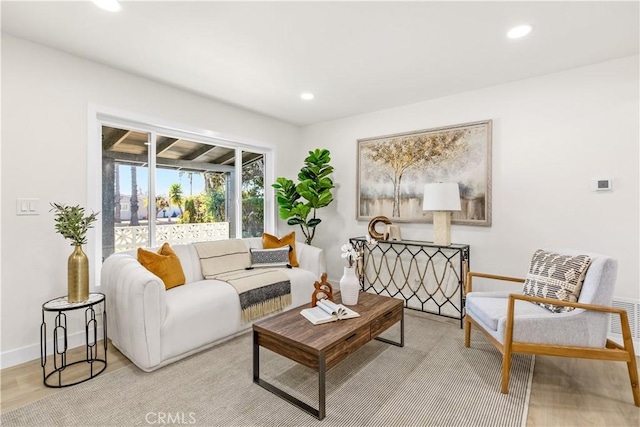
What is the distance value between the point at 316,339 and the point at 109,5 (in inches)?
98.7

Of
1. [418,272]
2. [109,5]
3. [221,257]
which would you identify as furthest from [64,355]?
[418,272]

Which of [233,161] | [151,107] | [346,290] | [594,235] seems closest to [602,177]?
[594,235]

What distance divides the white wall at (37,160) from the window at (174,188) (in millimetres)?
305

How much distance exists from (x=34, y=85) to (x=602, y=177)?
487cm

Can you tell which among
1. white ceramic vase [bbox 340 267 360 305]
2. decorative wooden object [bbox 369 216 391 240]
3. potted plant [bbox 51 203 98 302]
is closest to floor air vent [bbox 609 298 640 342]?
decorative wooden object [bbox 369 216 391 240]

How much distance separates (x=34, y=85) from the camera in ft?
8.02

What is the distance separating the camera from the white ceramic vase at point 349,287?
243 centimetres

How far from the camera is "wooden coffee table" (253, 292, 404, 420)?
1.76m

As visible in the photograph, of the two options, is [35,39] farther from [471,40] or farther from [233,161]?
[471,40]

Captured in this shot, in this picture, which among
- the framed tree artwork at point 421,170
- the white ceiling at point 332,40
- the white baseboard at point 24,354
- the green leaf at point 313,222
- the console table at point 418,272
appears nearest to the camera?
the white ceiling at point 332,40

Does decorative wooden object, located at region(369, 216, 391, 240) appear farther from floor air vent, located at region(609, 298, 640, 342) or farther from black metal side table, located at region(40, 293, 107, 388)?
black metal side table, located at region(40, 293, 107, 388)

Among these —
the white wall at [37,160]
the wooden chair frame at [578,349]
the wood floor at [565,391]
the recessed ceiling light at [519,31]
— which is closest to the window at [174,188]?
the white wall at [37,160]

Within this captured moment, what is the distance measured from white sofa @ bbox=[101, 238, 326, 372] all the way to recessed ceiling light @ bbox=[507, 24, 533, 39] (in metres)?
3.07

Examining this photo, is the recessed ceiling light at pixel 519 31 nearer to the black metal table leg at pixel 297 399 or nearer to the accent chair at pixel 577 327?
the accent chair at pixel 577 327
